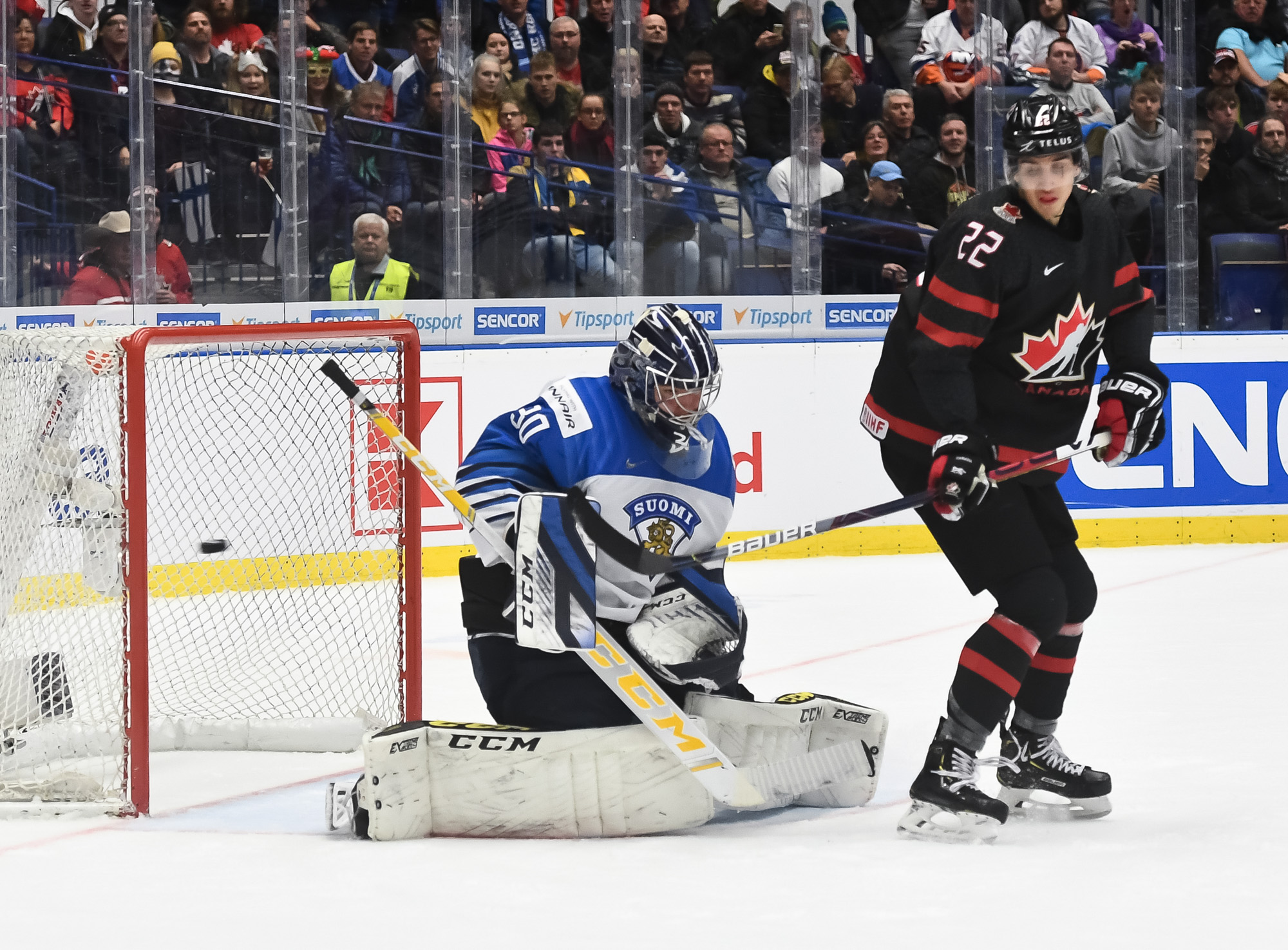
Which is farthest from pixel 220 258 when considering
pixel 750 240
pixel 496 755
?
pixel 496 755

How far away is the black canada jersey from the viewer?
2.55 metres

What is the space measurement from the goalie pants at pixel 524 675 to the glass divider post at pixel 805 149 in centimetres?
385

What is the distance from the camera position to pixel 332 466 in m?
4.58

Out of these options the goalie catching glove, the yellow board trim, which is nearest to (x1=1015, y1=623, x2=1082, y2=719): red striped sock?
the goalie catching glove

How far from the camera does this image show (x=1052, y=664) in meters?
2.76

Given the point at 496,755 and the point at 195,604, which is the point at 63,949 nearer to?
the point at 496,755

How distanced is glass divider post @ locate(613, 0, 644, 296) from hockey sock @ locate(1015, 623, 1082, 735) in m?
3.69

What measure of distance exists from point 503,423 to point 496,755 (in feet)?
1.75

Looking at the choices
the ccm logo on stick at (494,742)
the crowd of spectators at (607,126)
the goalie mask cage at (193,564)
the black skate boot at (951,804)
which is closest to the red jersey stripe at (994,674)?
the black skate boot at (951,804)

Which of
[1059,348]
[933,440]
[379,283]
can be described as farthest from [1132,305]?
[379,283]

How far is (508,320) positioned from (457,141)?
676mm

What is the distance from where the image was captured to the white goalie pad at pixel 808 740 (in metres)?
2.77

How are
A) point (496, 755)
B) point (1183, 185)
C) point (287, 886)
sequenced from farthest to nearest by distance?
point (1183, 185) < point (496, 755) < point (287, 886)

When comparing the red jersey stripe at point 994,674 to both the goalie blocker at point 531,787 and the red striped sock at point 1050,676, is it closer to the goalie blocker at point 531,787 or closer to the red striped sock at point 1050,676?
the red striped sock at point 1050,676
